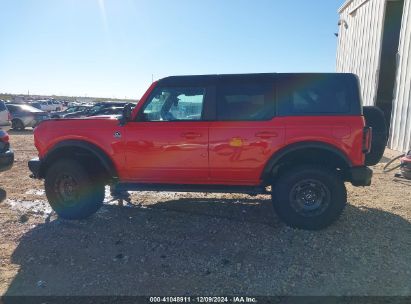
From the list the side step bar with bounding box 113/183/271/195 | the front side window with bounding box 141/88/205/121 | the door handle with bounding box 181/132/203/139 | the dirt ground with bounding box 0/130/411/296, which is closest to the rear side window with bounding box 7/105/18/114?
the dirt ground with bounding box 0/130/411/296

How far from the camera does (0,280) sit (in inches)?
129

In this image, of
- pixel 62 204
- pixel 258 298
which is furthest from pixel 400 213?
pixel 62 204

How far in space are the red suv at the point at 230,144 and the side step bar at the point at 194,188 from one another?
14 mm

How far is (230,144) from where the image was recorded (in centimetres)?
440

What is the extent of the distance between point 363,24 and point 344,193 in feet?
36.6

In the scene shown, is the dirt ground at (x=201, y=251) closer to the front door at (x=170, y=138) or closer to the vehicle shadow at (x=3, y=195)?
the vehicle shadow at (x=3, y=195)

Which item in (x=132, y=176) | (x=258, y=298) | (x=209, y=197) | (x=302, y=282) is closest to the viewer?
(x=258, y=298)

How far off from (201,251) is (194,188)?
1.04 metres

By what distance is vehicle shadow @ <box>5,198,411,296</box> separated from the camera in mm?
3150

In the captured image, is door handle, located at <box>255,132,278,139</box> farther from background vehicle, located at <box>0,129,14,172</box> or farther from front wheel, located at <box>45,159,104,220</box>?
background vehicle, located at <box>0,129,14,172</box>

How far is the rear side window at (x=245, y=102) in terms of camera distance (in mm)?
4363

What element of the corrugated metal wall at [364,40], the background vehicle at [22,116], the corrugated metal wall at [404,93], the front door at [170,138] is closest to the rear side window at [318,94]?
the front door at [170,138]

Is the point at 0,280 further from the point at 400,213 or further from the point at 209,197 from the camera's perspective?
the point at 400,213

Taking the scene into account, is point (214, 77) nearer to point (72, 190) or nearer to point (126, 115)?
point (126, 115)
